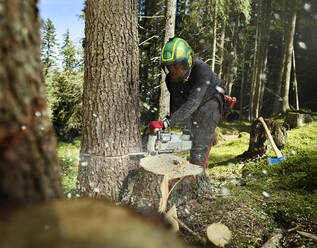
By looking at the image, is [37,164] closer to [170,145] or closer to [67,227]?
[67,227]

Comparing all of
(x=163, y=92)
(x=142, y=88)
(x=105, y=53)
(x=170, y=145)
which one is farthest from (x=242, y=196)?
(x=142, y=88)

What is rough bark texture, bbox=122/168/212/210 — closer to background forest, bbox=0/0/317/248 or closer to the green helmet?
background forest, bbox=0/0/317/248

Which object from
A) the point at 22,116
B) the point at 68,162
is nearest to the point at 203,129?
the point at 22,116

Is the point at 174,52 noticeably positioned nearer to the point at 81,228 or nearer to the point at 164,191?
the point at 164,191

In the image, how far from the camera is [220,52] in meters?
12.7

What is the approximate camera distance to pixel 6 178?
1.95 ft

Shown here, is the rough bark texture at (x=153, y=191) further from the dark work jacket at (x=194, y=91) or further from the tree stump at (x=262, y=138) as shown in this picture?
the tree stump at (x=262, y=138)

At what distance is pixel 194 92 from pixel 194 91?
0.01 m

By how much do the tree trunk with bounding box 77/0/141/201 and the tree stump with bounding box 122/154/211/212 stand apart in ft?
1.30

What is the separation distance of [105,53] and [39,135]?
1.99 meters

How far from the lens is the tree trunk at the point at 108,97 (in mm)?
2510

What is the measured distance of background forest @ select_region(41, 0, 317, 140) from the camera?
7.80 m

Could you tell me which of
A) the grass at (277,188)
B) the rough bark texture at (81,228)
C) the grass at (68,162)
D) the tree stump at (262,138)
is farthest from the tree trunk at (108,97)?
the tree stump at (262,138)

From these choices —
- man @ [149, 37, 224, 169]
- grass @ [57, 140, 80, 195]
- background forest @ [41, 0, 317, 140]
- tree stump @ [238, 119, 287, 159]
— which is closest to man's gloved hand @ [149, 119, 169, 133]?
man @ [149, 37, 224, 169]
